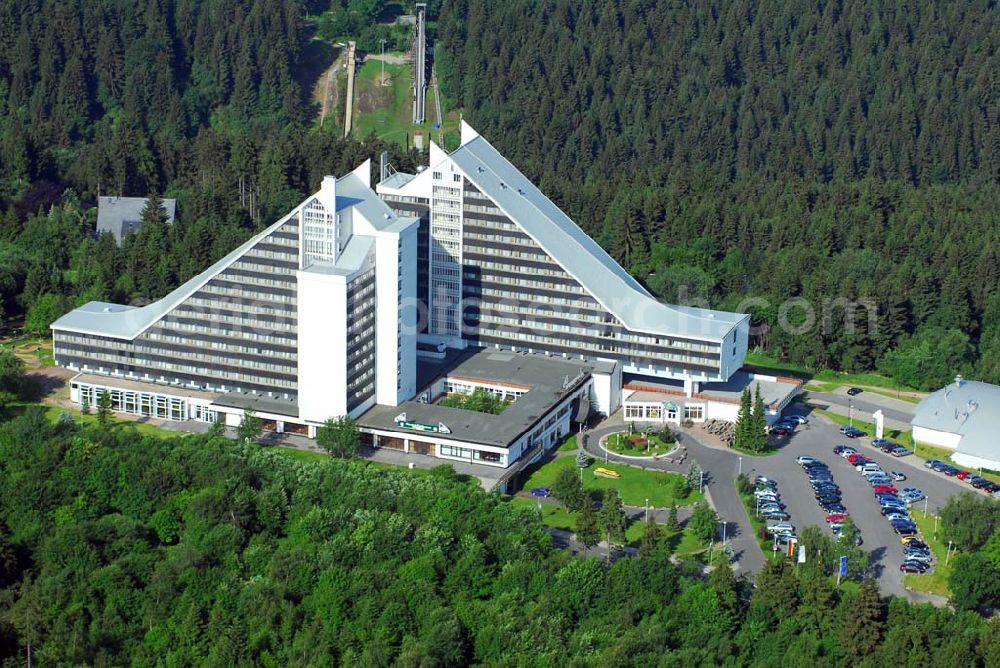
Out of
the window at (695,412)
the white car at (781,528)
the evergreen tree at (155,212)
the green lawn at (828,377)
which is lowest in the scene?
the white car at (781,528)

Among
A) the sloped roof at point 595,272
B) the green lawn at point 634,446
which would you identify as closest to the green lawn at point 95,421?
the sloped roof at point 595,272

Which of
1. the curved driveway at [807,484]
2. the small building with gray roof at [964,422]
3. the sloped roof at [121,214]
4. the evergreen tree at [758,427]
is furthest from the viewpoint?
the sloped roof at [121,214]

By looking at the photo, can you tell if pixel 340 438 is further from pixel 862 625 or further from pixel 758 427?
pixel 862 625

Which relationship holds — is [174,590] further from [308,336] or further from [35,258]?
[35,258]

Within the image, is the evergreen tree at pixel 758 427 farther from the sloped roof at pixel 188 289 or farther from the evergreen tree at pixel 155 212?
the evergreen tree at pixel 155 212

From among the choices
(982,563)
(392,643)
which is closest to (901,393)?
(982,563)

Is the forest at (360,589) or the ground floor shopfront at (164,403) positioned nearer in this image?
the forest at (360,589)
